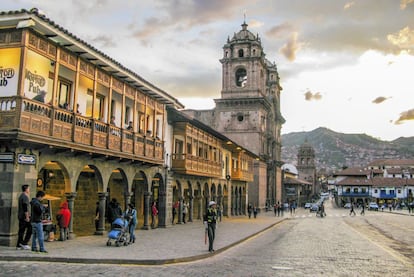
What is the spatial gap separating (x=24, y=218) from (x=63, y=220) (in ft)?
10.5

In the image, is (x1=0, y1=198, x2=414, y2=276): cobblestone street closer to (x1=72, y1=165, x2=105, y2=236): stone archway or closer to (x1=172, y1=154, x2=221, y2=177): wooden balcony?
(x1=72, y1=165, x2=105, y2=236): stone archway

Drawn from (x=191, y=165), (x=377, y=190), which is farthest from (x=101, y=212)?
(x=377, y=190)

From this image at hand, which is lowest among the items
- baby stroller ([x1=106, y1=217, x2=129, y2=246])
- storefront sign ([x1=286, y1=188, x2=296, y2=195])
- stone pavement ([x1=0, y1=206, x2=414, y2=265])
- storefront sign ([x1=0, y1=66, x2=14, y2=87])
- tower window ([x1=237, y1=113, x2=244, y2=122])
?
stone pavement ([x1=0, y1=206, x2=414, y2=265])

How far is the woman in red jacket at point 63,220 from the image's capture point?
1586 centimetres

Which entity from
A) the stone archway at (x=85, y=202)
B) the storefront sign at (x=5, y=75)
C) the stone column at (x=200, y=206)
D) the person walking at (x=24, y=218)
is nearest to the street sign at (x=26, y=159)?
the person walking at (x=24, y=218)

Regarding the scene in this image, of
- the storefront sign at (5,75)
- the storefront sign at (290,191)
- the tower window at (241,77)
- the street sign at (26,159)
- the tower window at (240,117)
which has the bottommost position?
the street sign at (26,159)

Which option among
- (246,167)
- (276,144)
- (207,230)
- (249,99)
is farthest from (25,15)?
(276,144)

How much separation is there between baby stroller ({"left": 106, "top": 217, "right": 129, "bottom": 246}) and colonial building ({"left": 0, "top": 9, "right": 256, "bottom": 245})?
97.6 inches

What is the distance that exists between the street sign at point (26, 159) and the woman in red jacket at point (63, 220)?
252 cm

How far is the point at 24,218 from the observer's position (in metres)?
12.8

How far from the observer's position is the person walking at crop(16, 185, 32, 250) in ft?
41.7

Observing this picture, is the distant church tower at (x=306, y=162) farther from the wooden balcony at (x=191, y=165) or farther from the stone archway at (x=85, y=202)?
the stone archway at (x=85, y=202)

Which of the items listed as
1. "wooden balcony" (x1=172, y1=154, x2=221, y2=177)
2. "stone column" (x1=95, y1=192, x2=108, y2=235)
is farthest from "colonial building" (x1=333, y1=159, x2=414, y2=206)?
"stone column" (x1=95, y1=192, x2=108, y2=235)

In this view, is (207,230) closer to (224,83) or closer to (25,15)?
(25,15)
